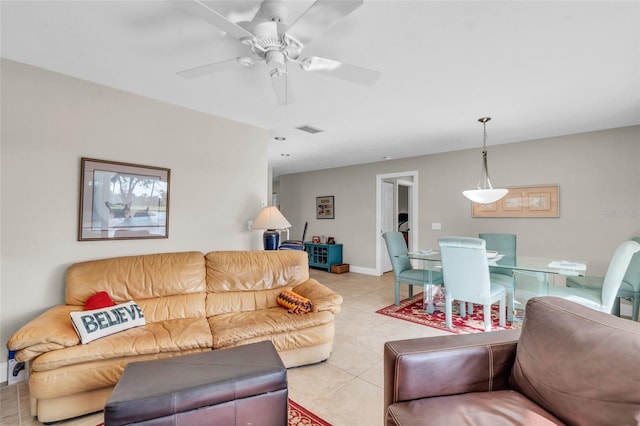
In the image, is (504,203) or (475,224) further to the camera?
(475,224)

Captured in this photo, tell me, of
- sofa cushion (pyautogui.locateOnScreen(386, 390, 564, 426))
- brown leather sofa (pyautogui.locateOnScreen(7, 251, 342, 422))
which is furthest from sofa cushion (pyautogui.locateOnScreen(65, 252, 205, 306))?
sofa cushion (pyautogui.locateOnScreen(386, 390, 564, 426))

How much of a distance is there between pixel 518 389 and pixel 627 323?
19.8 inches

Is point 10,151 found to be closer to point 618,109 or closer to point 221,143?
point 221,143

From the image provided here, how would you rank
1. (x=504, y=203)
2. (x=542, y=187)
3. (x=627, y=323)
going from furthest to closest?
(x=504, y=203) → (x=542, y=187) → (x=627, y=323)

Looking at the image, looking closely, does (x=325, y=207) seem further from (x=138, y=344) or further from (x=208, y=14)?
(x=208, y=14)

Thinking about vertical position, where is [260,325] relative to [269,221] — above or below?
below

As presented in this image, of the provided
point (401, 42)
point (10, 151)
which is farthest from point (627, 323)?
point (10, 151)

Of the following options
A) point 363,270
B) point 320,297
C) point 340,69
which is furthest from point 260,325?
point 363,270

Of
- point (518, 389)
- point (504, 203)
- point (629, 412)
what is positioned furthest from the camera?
point (504, 203)

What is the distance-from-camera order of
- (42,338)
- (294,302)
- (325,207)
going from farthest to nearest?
(325,207) → (294,302) → (42,338)

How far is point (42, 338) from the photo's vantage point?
5.66ft

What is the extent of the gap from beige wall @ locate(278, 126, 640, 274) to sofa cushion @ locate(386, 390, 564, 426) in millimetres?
3732

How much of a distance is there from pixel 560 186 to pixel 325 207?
14.2 ft

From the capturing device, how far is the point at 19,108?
2.24 meters
